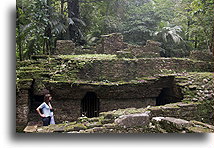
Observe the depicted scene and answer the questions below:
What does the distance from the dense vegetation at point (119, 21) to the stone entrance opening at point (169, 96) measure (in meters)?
1.10

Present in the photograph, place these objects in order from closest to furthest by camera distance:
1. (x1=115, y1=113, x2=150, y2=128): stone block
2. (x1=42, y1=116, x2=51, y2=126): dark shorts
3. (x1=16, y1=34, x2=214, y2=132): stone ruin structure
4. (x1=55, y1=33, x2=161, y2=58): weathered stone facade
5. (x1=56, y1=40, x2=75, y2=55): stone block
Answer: (x1=115, y1=113, x2=150, y2=128): stone block < (x1=42, y1=116, x2=51, y2=126): dark shorts < (x1=16, y1=34, x2=214, y2=132): stone ruin structure < (x1=56, y1=40, x2=75, y2=55): stone block < (x1=55, y1=33, x2=161, y2=58): weathered stone facade

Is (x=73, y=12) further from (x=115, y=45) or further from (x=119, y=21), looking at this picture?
(x=115, y=45)

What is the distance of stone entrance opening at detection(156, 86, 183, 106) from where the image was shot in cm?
490

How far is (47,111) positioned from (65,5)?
2604 mm

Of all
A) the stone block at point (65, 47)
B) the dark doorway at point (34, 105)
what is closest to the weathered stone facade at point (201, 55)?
the stone block at point (65, 47)

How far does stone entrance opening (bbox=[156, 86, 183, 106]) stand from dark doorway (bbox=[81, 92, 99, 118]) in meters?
1.63

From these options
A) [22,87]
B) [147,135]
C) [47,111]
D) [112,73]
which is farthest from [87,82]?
[147,135]

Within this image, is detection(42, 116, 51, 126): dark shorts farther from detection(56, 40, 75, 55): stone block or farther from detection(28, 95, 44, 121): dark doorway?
detection(56, 40, 75, 55): stone block

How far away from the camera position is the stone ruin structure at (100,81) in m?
4.74

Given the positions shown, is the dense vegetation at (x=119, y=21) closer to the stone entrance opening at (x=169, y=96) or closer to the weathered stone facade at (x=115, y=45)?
the weathered stone facade at (x=115, y=45)

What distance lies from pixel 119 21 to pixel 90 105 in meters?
2.30

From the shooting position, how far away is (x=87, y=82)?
195 inches

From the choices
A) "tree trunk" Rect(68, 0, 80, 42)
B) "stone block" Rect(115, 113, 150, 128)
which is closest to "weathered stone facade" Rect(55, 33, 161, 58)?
"tree trunk" Rect(68, 0, 80, 42)

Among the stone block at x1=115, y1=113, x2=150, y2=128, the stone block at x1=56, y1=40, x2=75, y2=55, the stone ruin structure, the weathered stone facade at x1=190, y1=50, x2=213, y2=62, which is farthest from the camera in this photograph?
the stone block at x1=56, y1=40, x2=75, y2=55
